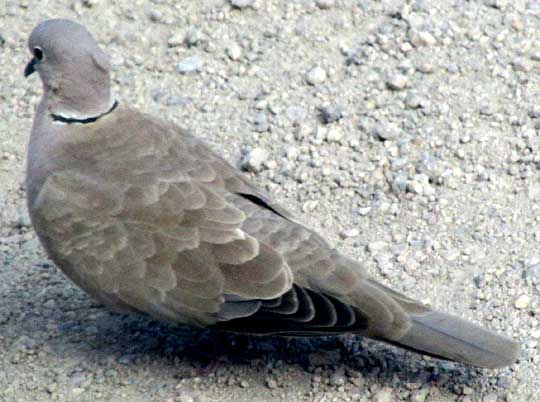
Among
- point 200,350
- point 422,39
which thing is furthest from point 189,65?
point 200,350

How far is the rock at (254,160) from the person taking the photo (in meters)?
5.40

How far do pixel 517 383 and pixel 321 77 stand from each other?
2.11 metres

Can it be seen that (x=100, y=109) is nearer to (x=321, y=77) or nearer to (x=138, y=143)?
(x=138, y=143)

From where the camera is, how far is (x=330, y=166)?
5398 millimetres

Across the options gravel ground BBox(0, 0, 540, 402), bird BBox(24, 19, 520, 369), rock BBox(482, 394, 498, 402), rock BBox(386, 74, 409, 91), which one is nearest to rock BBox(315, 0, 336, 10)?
gravel ground BBox(0, 0, 540, 402)

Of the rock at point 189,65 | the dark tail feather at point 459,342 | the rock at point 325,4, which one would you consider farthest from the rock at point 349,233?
the rock at point 325,4

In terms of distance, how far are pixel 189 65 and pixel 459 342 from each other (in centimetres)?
247

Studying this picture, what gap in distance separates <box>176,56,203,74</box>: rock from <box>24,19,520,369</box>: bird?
129cm

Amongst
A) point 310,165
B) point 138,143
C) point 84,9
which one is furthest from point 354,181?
point 84,9

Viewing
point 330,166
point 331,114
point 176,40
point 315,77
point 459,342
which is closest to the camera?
point 459,342

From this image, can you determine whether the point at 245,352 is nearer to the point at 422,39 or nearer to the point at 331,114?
the point at 331,114

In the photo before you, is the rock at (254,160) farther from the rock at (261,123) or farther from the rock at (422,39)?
the rock at (422,39)

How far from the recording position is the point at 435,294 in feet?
15.5

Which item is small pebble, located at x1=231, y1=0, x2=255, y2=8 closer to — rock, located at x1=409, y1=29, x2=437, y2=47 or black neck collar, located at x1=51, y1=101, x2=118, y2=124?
rock, located at x1=409, y1=29, x2=437, y2=47
